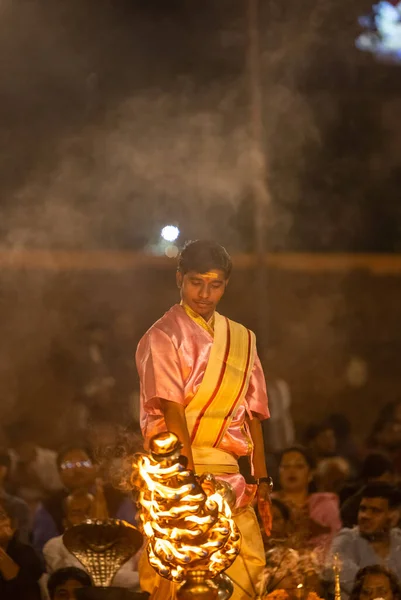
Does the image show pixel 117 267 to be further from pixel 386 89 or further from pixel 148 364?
pixel 148 364

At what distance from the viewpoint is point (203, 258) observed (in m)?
3.88

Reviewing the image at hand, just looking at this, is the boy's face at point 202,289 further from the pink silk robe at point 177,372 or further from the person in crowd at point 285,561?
the person in crowd at point 285,561

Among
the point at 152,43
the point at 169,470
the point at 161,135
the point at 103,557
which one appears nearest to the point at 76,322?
the point at 161,135

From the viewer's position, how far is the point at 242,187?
855 cm

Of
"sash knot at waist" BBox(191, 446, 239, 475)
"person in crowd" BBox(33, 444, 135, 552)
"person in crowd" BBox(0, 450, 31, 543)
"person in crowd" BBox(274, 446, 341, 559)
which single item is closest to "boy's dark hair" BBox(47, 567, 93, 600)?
"person in crowd" BBox(33, 444, 135, 552)

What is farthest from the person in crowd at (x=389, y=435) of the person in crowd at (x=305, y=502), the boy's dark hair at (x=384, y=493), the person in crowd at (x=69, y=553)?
the person in crowd at (x=69, y=553)

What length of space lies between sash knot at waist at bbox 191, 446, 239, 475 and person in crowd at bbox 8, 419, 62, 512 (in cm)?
246

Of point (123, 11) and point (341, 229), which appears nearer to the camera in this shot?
point (123, 11)

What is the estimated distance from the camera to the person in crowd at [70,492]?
17.7 feet

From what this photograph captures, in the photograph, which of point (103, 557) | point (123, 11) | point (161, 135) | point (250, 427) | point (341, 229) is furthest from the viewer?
point (341, 229)

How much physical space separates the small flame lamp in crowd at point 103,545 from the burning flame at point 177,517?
576 mm

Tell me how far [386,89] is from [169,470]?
8067 mm

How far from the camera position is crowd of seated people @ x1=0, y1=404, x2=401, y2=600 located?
15.3 ft

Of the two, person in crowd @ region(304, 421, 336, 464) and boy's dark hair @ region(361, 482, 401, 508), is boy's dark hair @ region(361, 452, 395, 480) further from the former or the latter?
boy's dark hair @ region(361, 482, 401, 508)
